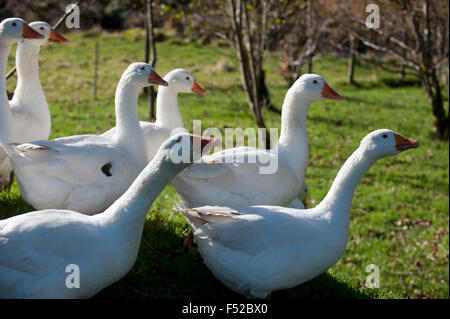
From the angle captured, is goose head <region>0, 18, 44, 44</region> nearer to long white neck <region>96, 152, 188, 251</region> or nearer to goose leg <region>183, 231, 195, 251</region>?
long white neck <region>96, 152, 188, 251</region>

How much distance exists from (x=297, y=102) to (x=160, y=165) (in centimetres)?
233

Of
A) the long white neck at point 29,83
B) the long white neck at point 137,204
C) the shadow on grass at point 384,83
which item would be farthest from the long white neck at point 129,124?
the shadow on grass at point 384,83

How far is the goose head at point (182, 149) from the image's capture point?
327 cm

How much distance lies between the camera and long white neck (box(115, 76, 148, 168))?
4727 mm

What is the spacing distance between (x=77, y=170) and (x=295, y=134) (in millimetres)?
2271

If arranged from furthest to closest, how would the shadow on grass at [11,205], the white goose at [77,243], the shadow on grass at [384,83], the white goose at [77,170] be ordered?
1. the shadow on grass at [384,83]
2. the shadow on grass at [11,205]
3. the white goose at [77,170]
4. the white goose at [77,243]

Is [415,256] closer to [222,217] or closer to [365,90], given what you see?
[222,217]

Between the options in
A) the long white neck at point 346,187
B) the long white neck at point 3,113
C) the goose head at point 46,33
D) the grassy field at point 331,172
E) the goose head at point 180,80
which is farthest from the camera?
the goose head at point 180,80

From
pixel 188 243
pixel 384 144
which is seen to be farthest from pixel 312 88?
pixel 188 243

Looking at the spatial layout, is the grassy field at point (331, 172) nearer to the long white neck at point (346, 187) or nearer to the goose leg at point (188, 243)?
the goose leg at point (188, 243)

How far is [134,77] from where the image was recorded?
477 cm

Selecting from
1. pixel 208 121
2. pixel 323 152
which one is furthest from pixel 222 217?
pixel 208 121

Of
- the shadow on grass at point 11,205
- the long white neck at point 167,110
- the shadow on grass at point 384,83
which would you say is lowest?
the shadow on grass at point 11,205
